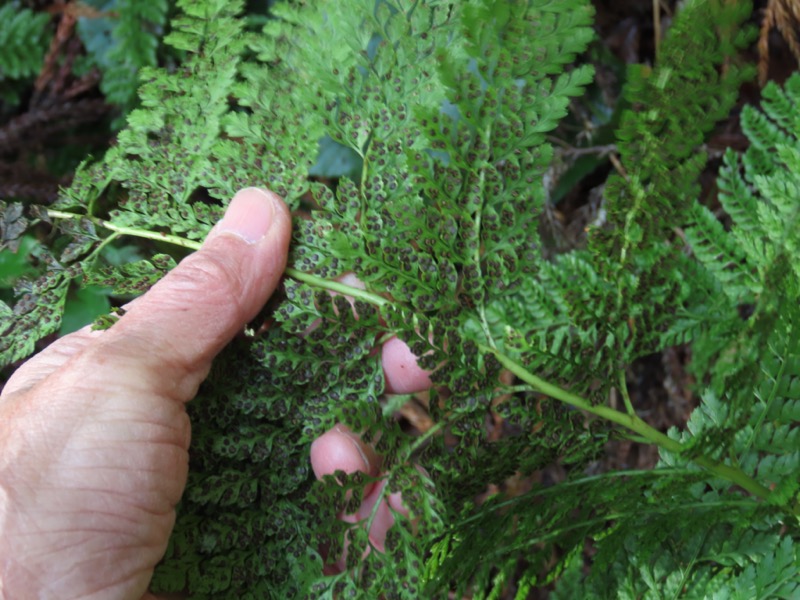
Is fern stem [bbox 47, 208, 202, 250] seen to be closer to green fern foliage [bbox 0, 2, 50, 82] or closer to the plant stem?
the plant stem

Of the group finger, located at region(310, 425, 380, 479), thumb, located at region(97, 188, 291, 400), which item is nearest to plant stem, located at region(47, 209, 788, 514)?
thumb, located at region(97, 188, 291, 400)

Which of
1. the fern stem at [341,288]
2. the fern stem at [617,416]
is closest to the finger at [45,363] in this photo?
the fern stem at [341,288]

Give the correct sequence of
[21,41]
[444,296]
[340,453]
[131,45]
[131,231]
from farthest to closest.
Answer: [21,41], [131,45], [340,453], [131,231], [444,296]

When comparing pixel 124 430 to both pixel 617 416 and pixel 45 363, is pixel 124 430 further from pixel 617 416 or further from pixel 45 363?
pixel 617 416

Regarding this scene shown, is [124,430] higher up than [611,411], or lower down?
lower down

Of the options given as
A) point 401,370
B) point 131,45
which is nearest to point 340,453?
point 401,370

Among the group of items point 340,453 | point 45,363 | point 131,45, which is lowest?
point 340,453

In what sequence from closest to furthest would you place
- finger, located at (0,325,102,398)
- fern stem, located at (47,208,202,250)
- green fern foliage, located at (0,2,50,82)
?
fern stem, located at (47,208,202,250)
finger, located at (0,325,102,398)
green fern foliage, located at (0,2,50,82)
